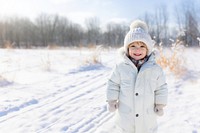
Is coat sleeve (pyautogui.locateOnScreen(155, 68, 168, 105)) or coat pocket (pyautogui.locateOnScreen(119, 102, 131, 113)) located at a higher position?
coat sleeve (pyautogui.locateOnScreen(155, 68, 168, 105))

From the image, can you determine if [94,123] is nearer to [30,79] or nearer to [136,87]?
[136,87]

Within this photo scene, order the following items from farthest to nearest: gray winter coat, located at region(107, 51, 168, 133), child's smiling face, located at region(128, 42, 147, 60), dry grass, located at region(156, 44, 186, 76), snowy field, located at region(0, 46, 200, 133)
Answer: dry grass, located at region(156, 44, 186, 76)
snowy field, located at region(0, 46, 200, 133)
child's smiling face, located at region(128, 42, 147, 60)
gray winter coat, located at region(107, 51, 168, 133)

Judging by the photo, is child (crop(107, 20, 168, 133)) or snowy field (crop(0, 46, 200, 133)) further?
snowy field (crop(0, 46, 200, 133))

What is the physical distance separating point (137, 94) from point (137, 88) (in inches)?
2.1

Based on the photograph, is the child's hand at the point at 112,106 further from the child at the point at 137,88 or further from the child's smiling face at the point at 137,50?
the child's smiling face at the point at 137,50

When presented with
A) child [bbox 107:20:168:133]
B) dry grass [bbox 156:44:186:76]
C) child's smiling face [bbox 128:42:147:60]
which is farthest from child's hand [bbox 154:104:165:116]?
dry grass [bbox 156:44:186:76]

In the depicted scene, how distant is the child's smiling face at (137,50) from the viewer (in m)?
2.71

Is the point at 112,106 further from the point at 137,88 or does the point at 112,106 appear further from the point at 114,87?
the point at 137,88

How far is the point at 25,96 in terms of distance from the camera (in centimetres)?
A: 568

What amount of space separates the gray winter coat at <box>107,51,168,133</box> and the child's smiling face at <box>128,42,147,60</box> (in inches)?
3.1

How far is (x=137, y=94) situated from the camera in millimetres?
2574

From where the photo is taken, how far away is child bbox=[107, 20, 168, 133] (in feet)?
8.49

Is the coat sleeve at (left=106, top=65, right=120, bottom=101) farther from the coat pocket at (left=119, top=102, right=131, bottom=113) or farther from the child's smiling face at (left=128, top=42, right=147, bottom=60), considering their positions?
the child's smiling face at (left=128, top=42, right=147, bottom=60)

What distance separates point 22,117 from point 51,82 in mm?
2979
